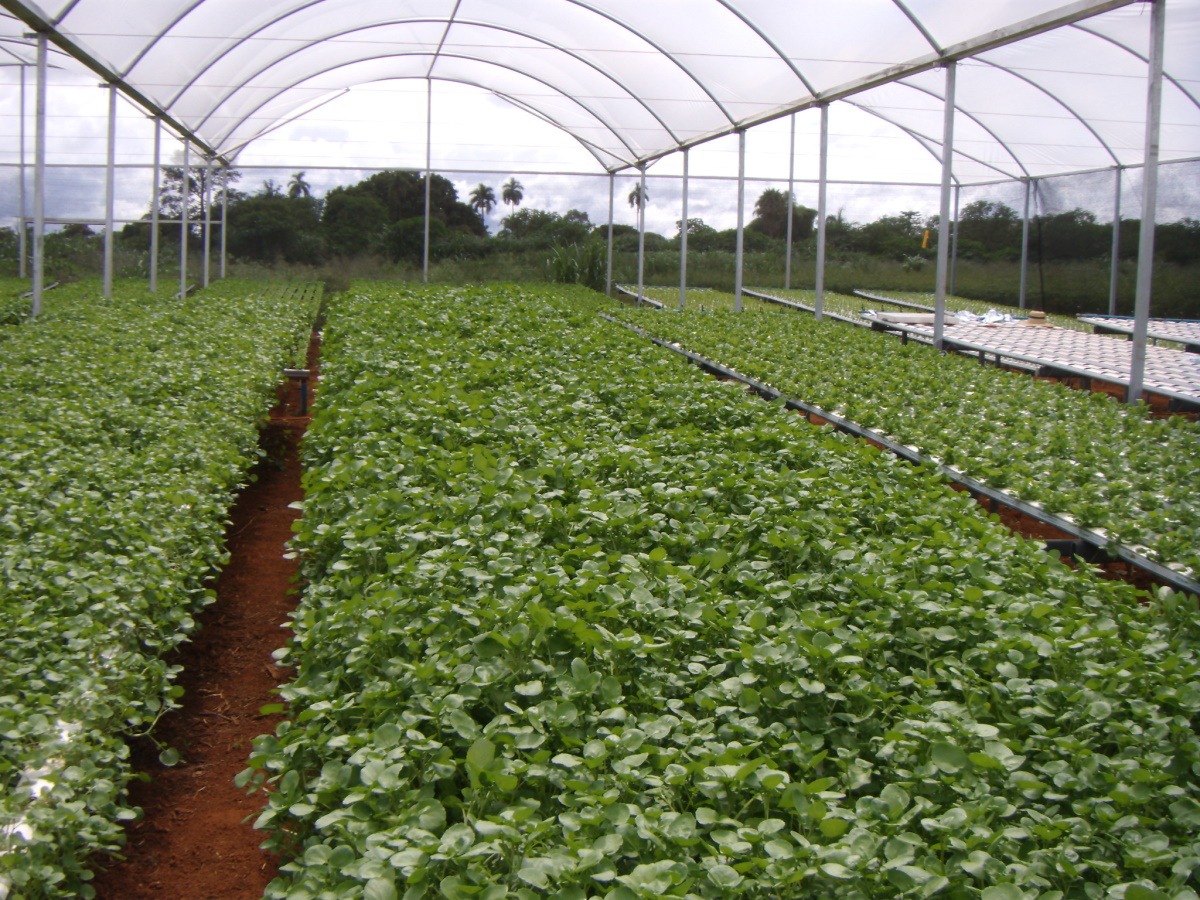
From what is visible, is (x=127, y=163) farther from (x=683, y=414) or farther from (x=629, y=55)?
(x=683, y=414)

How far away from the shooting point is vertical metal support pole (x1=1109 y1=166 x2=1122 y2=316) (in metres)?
16.6

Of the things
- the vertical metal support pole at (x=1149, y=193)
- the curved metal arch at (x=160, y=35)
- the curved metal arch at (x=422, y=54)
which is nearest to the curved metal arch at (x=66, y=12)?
the curved metal arch at (x=160, y=35)

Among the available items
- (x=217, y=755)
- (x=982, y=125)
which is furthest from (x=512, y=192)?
(x=217, y=755)

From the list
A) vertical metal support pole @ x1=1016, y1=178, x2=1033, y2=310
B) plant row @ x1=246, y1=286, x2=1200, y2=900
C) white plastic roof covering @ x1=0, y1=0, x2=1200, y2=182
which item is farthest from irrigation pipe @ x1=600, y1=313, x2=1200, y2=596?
vertical metal support pole @ x1=1016, y1=178, x2=1033, y2=310

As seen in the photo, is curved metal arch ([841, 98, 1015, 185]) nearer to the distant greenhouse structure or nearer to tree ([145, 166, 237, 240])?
the distant greenhouse structure

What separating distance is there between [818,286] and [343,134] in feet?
39.7

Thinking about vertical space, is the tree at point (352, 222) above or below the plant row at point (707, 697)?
above

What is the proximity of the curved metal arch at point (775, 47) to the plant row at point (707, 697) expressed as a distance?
850 cm

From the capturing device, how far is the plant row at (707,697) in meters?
2.19

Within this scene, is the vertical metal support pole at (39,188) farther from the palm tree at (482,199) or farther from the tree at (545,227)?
the tree at (545,227)

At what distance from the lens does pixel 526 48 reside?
16906 mm

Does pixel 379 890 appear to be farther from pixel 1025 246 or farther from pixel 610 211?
pixel 610 211

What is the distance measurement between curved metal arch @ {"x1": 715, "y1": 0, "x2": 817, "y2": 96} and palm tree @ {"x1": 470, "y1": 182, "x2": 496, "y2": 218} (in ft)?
36.1

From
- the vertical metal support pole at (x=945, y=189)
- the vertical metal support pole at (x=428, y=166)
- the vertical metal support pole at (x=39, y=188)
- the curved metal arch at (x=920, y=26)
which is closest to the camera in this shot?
the curved metal arch at (x=920, y=26)
